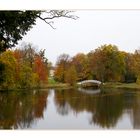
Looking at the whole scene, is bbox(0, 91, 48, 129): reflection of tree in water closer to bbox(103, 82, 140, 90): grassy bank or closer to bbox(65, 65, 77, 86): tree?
bbox(65, 65, 77, 86): tree

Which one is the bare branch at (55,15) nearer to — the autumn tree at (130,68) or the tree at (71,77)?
the tree at (71,77)

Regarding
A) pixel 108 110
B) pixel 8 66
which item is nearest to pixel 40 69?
pixel 8 66

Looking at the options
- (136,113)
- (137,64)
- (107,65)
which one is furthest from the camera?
(107,65)

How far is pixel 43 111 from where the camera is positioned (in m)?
5.51

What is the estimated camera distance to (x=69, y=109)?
5.55m

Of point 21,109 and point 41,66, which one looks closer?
point 21,109

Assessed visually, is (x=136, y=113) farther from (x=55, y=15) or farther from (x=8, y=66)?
(x=8, y=66)

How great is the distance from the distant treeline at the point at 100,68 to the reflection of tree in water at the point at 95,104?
0.53 feet

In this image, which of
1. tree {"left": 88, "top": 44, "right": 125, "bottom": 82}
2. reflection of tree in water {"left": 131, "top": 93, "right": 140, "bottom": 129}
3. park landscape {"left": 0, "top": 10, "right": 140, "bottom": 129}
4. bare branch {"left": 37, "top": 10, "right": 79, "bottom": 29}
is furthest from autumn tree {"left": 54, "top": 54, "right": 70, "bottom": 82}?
reflection of tree in water {"left": 131, "top": 93, "right": 140, "bottom": 129}

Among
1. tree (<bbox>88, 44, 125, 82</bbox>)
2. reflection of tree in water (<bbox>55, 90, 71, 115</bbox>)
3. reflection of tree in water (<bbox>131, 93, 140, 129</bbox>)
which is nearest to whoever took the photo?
reflection of tree in water (<bbox>131, 93, 140, 129</bbox>)

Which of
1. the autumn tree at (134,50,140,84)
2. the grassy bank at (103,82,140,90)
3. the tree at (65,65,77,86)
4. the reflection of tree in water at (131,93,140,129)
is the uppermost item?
the autumn tree at (134,50,140,84)

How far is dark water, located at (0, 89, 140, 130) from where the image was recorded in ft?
17.9

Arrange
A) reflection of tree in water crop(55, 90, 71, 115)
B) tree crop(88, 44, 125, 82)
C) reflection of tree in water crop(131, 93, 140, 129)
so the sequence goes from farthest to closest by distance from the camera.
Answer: tree crop(88, 44, 125, 82), reflection of tree in water crop(55, 90, 71, 115), reflection of tree in water crop(131, 93, 140, 129)

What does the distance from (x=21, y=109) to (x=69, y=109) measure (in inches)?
16.2
